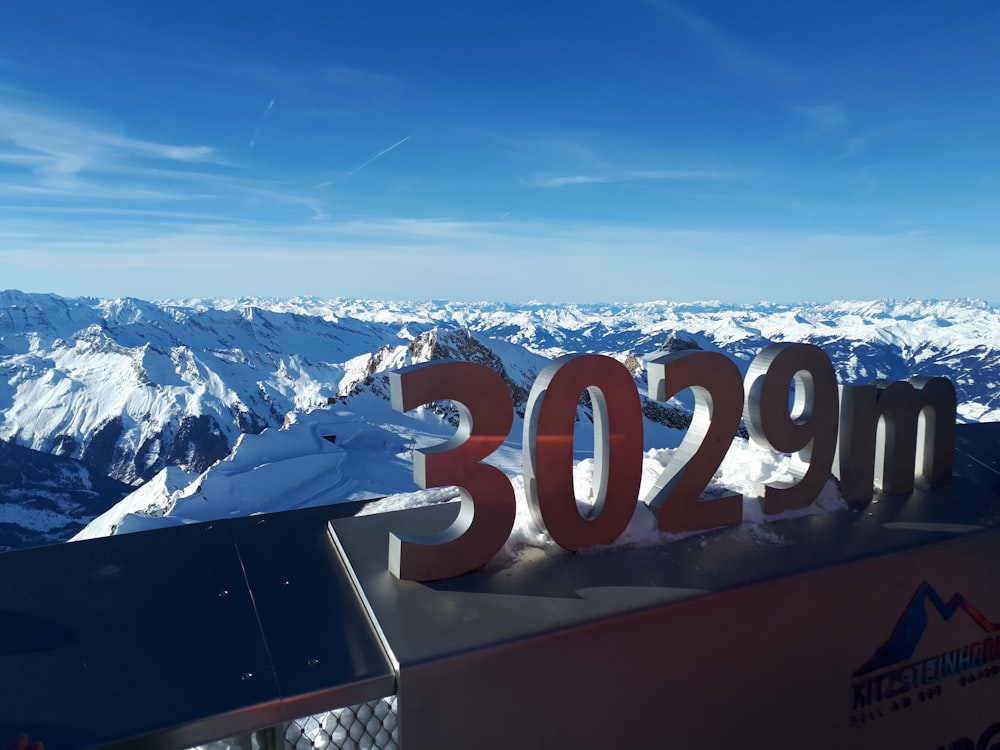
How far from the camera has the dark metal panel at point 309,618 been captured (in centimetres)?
298

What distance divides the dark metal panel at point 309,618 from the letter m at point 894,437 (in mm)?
4535

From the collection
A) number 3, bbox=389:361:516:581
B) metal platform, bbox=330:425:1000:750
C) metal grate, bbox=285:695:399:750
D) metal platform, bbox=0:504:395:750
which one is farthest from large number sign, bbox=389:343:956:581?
metal grate, bbox=285:695:399:750

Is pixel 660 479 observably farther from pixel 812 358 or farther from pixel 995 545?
pixel 995 545

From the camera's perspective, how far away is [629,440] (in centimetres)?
468

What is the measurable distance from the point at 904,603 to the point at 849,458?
1436mm

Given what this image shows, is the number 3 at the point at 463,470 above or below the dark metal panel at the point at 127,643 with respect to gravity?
above

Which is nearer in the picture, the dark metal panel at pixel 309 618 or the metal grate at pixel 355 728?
the dark metal panel at pixel 309 618

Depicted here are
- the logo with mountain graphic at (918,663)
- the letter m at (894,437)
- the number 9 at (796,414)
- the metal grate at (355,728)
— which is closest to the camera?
the metal grate at (355,728)

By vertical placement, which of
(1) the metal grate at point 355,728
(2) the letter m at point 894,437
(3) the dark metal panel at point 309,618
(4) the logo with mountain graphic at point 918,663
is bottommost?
(4) the logo with mountain graphic at point 918,663

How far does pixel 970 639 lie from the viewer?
486cm

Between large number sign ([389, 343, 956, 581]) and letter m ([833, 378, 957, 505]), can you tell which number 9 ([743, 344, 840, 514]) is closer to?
large number sign ([389, 343, 956, 581])

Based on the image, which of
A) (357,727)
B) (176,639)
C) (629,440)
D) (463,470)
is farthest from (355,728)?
(629,440)

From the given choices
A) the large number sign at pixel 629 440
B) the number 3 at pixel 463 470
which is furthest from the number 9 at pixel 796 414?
the number 3 at pixel 463 470

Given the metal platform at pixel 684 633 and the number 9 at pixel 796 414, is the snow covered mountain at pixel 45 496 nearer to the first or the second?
the metal platform at pixel 684 633
